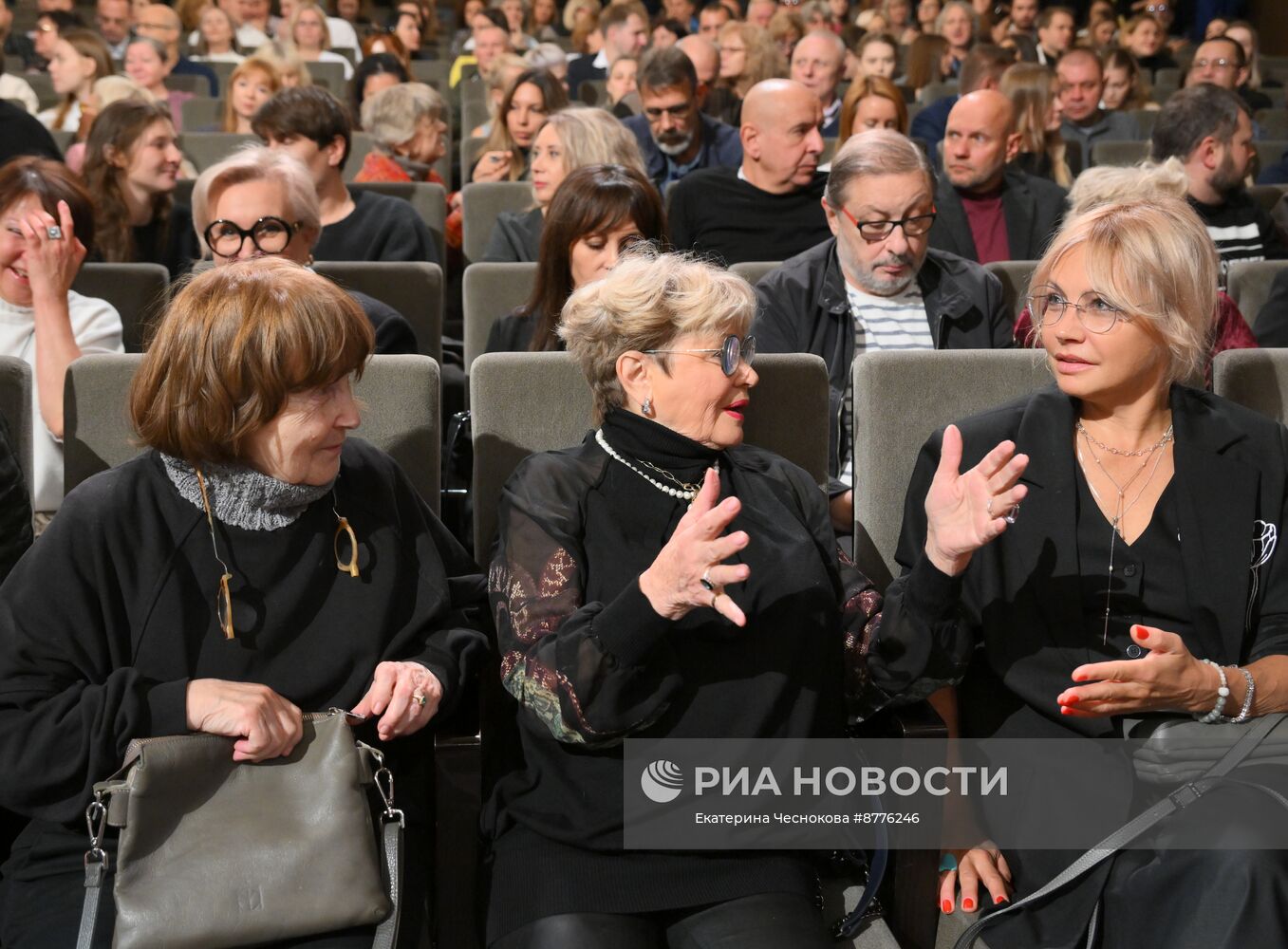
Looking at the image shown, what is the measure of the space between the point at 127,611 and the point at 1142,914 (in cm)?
124

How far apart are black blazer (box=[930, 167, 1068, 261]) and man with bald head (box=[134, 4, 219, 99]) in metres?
4.90

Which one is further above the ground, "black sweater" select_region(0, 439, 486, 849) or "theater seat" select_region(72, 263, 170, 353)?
"theater seat" select_region(72, 263, 170, 353)

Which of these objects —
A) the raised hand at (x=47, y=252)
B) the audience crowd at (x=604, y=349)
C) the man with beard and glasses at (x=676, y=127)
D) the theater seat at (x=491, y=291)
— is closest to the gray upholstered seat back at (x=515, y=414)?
→ the audience crowd at (x=604, y=349)

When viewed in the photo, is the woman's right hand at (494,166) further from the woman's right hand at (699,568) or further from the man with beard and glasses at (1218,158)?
the woman's right hand at (699,568)

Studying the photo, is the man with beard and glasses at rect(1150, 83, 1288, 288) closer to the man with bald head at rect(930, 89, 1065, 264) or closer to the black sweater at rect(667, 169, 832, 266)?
the man with bald head at rect(930, 89, 1065, 264)

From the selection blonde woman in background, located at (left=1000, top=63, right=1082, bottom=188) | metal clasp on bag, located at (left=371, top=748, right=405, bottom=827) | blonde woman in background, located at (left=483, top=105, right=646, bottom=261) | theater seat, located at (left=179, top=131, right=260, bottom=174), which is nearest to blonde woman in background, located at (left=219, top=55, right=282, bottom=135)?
theater seat, located at (left=179, top=131, right=260, bottom=174)

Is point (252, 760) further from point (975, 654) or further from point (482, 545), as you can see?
point (975, 654)

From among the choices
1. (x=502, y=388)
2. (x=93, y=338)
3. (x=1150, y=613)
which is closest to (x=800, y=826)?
(x=1150, y=613)

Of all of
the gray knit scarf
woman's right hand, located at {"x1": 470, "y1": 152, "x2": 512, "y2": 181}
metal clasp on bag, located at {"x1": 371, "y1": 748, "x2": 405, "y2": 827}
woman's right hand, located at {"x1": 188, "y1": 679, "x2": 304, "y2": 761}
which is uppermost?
woman's right hand, located at {"x1": 470, "y1": 152, "x2": 512, "y2": 181}

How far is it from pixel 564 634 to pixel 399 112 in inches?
149

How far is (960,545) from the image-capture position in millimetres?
1632

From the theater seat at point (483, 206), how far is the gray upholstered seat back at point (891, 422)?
246 cm

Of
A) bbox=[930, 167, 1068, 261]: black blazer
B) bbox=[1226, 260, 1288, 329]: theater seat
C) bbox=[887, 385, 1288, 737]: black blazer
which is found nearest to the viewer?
bbox=[887, 385, 1288, 737]: black blazer

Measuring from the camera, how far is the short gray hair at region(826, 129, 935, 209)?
2.86m
